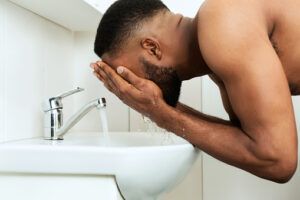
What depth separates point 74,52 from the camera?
1484 mm

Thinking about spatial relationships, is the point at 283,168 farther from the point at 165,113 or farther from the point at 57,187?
the point at 57,187

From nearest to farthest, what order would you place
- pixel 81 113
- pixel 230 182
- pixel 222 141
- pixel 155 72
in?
pixel 222 141, pixel 155 72, pixel 81 113, pixel 230 182

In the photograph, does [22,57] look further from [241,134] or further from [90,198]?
A: [241,134]

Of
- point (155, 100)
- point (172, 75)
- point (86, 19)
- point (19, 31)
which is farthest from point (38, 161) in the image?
point (86, 19)

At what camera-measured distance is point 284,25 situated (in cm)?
87

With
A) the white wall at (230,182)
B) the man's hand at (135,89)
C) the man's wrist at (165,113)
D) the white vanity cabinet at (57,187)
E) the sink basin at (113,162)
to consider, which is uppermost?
the man's hand at (135,89)

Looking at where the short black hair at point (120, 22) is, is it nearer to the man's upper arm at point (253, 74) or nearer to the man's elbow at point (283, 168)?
the man's upper arm at point (253, 74)

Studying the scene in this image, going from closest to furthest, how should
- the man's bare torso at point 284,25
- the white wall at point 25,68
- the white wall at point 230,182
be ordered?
the man's bare torso at point 284,25, the white wall at point 25,68, the white wall at point 230,182

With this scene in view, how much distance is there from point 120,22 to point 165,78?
176 millimetres

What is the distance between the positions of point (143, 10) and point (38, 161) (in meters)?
0.41

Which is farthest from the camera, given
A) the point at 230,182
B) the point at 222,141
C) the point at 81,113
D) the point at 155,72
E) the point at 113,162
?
the point at 230,182

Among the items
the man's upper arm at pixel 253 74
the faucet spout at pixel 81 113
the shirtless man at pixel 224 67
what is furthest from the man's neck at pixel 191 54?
the faucet spout at pixel 81 113

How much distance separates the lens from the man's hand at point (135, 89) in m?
0.88

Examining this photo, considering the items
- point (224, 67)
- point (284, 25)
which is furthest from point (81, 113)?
point (284, 25)
